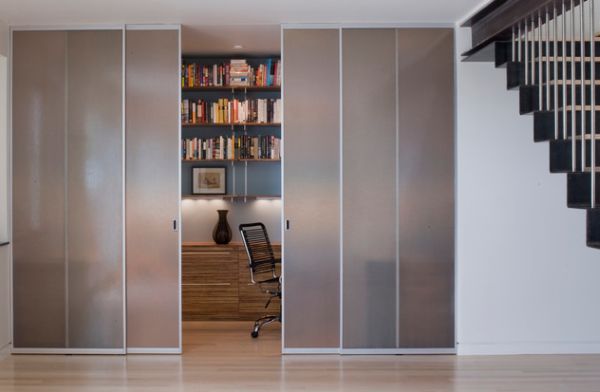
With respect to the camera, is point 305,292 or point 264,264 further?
point 264,264

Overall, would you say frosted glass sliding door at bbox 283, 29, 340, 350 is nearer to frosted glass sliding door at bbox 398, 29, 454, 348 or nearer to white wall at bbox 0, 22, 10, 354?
frosted glass sliding door at bbox 398, 29, 454, 348

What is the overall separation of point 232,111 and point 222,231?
130 cm

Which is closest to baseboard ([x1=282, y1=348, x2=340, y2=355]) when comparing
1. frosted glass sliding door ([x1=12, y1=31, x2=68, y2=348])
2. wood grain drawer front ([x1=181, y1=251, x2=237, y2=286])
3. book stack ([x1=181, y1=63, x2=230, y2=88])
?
wood grain drawer front ([x1=181, y1=251, x2=237, y2=286])

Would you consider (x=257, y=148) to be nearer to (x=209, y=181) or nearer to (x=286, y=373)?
(x=209, y=181)

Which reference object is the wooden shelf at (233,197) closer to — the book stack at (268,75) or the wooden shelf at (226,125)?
the wooden shelf at (226,125)

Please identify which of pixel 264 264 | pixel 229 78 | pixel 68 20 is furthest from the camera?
pixel 229 78

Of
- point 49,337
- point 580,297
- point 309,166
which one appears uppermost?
point 309,166

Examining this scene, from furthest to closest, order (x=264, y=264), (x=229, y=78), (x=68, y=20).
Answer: (x=229, y=78) → (x=264, y=264) → (x=68, y=20)

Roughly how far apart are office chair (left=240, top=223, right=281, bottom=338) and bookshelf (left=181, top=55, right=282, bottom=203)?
53cm

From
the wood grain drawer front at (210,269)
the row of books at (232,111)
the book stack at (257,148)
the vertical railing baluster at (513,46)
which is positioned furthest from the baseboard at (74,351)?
the vertical railing baluster at (513,46)

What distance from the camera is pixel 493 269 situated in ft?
15.0

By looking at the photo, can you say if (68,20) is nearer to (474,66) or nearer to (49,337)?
(49,337)

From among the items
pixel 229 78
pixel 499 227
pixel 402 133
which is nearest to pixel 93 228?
pixel 229 78

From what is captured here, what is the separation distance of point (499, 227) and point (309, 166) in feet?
5.47
